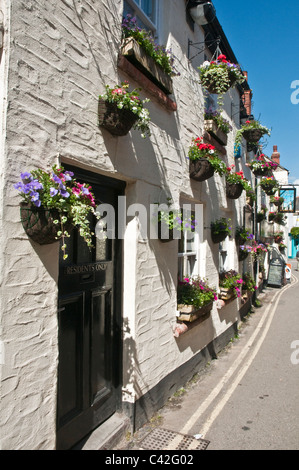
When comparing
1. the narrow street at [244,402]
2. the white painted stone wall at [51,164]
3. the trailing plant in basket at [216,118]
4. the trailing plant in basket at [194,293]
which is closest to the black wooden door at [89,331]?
the white painted stone wall at [51,164]

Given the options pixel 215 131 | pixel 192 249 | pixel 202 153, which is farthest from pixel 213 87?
pixel 192 249

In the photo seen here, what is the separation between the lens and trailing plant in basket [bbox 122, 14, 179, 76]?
4.03 meters

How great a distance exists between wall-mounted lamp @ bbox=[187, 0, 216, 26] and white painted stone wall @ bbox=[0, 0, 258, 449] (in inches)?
35.2

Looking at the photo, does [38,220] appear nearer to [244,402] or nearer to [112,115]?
[112,115]

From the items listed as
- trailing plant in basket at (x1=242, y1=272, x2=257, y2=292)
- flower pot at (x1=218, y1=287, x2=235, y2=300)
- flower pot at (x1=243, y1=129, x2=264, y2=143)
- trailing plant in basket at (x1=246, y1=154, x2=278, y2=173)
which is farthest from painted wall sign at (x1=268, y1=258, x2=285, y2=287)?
flower pot at (x1=218, y1=287, x2=235, y2=300)

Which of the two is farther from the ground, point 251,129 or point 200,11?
point 200,11

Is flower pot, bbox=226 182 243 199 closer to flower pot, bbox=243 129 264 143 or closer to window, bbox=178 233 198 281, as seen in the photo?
window, bbox=178 233 198 281

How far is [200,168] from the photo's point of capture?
561 centimetres

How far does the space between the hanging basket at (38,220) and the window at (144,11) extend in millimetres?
3247

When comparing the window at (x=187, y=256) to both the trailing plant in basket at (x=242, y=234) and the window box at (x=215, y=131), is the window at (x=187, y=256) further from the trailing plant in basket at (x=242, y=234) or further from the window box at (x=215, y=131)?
the trailing plant in basket at (x=242, y=234)

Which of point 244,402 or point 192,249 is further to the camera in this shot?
point 192,249

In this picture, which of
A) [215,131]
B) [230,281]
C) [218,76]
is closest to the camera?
[218,76]

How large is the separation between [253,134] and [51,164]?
8090 mm
